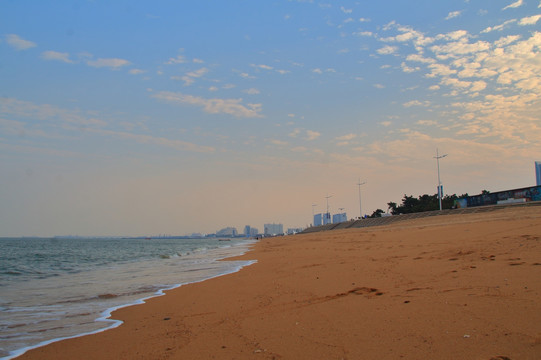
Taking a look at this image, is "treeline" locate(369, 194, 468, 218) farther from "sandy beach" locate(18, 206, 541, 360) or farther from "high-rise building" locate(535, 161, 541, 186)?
"sandy beach" locate(18, 206, 541, 360)

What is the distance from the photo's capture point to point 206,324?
4.84 m

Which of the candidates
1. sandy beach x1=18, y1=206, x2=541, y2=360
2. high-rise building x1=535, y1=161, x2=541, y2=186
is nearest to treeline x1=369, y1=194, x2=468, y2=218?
high-rise building x1=535, y1=161, x2=541, y2=186

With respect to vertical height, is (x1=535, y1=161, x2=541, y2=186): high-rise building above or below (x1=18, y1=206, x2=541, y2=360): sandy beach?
above

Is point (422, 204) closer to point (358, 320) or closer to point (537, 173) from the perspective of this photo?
point (537, 173)

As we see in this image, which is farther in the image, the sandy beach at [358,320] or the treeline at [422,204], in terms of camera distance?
the treeline at [422,204]

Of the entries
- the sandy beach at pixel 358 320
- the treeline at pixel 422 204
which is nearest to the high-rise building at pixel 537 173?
the treeline at pixel 422 204

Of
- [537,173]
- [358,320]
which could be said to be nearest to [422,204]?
Answer: [537,173]

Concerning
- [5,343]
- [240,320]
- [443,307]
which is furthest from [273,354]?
[5,343]

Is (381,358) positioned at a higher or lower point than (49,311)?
higher

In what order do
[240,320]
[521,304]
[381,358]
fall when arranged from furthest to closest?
[240,320] < [521,304] < [381,358]

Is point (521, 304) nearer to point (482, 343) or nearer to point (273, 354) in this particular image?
point (482, 343)

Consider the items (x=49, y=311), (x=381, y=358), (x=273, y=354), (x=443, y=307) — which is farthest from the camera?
(x=49, y=311)

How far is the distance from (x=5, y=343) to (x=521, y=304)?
20.4 feet

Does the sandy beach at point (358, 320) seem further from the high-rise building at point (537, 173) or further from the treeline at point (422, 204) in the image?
the high-rise building at point (537, 173)
